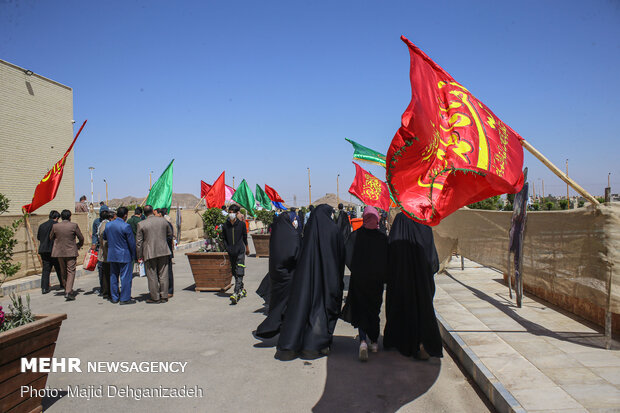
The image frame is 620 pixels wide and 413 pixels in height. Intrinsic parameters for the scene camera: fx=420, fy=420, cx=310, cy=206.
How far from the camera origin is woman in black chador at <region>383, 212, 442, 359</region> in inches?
190

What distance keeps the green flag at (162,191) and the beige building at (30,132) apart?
823 centimetres

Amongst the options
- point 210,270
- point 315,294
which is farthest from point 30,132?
point 315,294

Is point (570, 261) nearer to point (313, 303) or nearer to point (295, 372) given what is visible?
point (313, 303)

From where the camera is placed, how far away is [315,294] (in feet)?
17.0

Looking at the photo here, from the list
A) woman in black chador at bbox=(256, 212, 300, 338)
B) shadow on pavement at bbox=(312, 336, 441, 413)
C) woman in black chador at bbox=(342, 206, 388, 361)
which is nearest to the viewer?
shadow on pavement at bbox=(312, 336, 441, 413)

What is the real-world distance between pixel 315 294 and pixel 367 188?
7.77 metres

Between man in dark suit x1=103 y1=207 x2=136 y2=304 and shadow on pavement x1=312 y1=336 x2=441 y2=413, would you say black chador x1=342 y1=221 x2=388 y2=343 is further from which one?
man in dark suit x1=103 y1=207 x2=136 y2=304

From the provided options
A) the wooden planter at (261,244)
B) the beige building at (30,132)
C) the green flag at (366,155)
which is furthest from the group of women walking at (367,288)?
the beige building at (30,132)

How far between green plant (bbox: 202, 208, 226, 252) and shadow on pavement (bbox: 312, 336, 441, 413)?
4277mm

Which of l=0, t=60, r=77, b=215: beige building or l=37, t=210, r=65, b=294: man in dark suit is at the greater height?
l=0, t=60, r=77, b=215: beige building

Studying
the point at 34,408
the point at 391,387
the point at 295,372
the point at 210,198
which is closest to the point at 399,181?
the point at 391,387

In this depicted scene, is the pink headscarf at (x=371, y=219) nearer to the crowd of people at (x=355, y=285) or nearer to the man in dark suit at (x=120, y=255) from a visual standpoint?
the crowd of people at (x=355, y=285)

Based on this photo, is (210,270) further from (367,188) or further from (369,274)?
(367,188)

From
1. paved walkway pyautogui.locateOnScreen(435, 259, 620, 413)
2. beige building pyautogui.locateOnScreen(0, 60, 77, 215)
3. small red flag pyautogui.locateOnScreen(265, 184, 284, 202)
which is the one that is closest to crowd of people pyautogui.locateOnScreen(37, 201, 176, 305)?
paved walkway pyautogui.locateOnScreen(435, 259, 620, 413)
